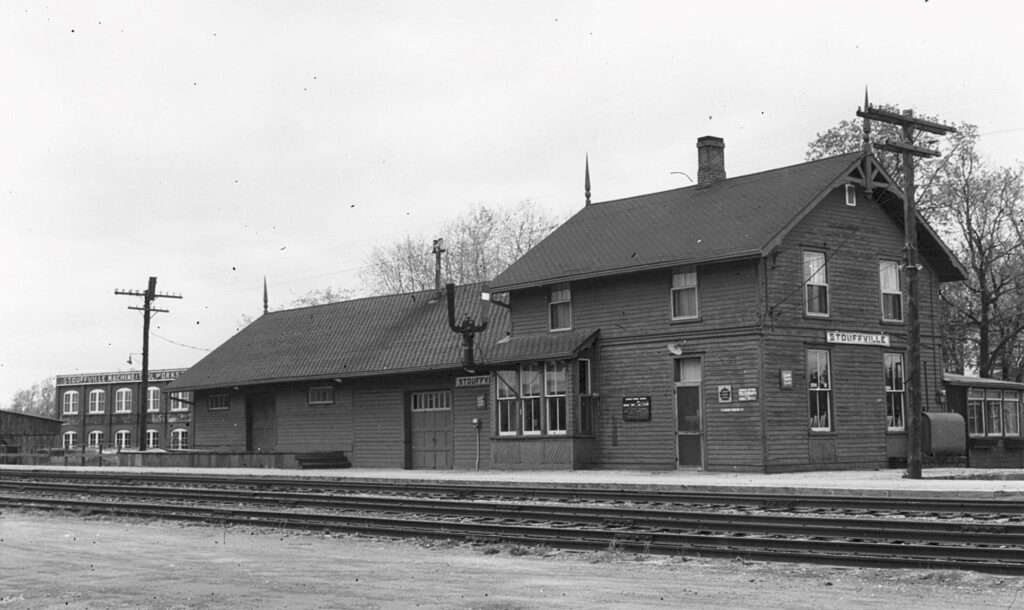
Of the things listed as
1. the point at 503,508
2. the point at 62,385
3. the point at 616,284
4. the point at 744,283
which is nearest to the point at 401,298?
the point at 616,284

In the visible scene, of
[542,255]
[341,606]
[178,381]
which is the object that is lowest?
[341,606]

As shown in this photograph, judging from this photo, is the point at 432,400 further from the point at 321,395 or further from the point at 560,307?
the point at 560,307

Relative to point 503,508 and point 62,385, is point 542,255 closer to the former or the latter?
point 503,508

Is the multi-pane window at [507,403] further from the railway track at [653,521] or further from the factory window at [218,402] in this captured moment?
the factory window at [218,402]

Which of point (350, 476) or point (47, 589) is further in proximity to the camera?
point (350, 476)

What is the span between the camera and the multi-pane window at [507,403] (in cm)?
3034

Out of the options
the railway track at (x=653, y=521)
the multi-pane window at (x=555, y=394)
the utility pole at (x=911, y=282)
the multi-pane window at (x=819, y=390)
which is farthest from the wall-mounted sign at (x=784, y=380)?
the railway track at (x=653, y=521)

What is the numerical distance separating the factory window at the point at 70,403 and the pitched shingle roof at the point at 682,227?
5093 cm

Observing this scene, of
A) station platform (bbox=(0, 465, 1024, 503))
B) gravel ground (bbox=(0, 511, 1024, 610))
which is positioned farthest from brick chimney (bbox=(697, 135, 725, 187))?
gravel ground (bbox=(0, 511, 1024, 610))

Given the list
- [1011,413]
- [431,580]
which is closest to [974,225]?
[1011,413]

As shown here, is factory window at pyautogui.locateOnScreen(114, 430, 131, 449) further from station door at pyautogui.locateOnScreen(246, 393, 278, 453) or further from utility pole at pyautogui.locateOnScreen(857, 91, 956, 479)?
utility pole at pyautogui.locateOnScreen(857, 91, 956, 479)

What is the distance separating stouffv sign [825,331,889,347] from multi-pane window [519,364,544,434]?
7.02 metres

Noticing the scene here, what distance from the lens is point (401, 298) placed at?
39.5 m

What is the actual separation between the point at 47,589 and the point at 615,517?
23.3ft
